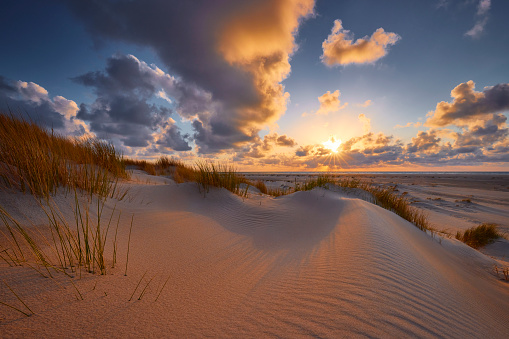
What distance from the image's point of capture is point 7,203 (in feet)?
7.02

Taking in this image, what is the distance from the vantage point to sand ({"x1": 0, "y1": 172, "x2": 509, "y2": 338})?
3.39ft

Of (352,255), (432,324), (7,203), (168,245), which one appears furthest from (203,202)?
(432,324)

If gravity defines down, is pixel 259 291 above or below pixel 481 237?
above

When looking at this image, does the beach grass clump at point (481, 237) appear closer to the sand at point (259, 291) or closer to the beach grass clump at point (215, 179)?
the sand at point (259, 291)

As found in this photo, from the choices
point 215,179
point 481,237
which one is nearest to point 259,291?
point 215,179

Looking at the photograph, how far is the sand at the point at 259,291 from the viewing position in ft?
3.39

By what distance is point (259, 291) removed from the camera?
149cm

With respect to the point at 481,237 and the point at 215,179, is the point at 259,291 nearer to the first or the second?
the point at 215,179

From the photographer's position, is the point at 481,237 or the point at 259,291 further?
the point at 481,237

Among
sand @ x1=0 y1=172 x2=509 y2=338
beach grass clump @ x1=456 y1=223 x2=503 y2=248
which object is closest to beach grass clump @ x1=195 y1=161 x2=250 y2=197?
sand @ x1=0 y1=172 x2=509 y2=338

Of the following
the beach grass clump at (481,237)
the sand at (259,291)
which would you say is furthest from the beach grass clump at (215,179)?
the beach grass clump at (481,237)

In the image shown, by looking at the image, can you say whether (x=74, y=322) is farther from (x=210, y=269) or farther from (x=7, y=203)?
(x=7, y=203)

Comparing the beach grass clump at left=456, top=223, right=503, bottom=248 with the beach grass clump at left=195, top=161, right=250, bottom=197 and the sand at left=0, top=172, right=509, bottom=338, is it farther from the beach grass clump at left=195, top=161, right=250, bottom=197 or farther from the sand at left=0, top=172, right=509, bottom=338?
the beach grass clump at left=195, top=161, right=250, bottom=197

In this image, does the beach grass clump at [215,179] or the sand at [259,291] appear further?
the beach grass clump at [215,179]
